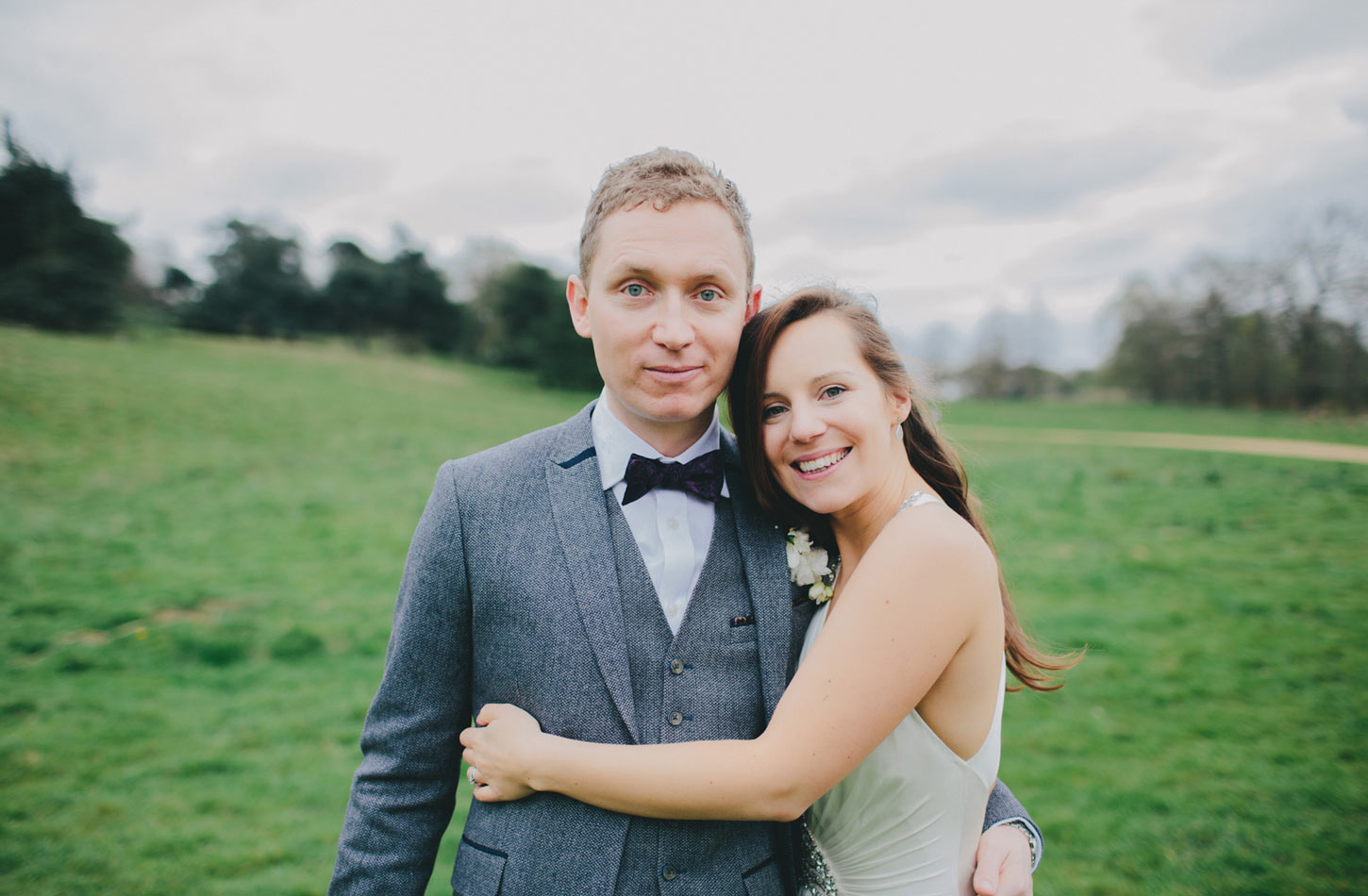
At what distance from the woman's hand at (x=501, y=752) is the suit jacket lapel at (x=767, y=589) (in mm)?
616

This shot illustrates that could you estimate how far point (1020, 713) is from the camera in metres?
6.18

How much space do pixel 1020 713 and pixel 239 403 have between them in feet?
73.1

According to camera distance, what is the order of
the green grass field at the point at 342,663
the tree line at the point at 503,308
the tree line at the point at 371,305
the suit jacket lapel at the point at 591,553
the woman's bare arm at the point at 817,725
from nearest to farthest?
A: the woman's bare arm at the point at 817,725
the suit jacket lapel at the point at 591,553
the green grass field at the point at 342,663
the tree line at the point at 503,308
the tree line at the point at 371,305

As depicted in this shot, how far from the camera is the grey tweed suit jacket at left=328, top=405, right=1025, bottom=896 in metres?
1.76

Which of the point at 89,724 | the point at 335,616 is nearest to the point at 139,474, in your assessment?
the point at 335,616

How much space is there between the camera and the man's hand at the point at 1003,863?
203cm

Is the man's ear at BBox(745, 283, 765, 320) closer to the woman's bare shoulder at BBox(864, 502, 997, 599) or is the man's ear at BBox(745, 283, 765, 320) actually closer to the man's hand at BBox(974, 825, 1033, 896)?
the woman's bare shoulder at BBox(864, 502, 997, 599)

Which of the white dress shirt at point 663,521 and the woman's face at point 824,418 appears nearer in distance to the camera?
the white dress shirt at point 663,521

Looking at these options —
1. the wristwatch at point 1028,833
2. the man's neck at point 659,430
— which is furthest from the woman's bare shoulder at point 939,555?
the wristwatch at point 1028,833

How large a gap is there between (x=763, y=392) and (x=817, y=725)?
952 mm

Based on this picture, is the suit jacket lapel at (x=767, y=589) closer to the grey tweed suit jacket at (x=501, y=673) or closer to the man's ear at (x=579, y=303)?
the grey tweed suit jacket at (x=501, y=673)

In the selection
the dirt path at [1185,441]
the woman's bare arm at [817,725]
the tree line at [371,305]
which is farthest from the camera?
the tree line at [371,305]

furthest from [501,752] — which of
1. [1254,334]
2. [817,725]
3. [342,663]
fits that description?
[1254,334]

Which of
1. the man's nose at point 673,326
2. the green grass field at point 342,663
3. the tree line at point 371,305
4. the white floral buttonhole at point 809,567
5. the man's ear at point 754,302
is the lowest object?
the green grass field at point 342,663
